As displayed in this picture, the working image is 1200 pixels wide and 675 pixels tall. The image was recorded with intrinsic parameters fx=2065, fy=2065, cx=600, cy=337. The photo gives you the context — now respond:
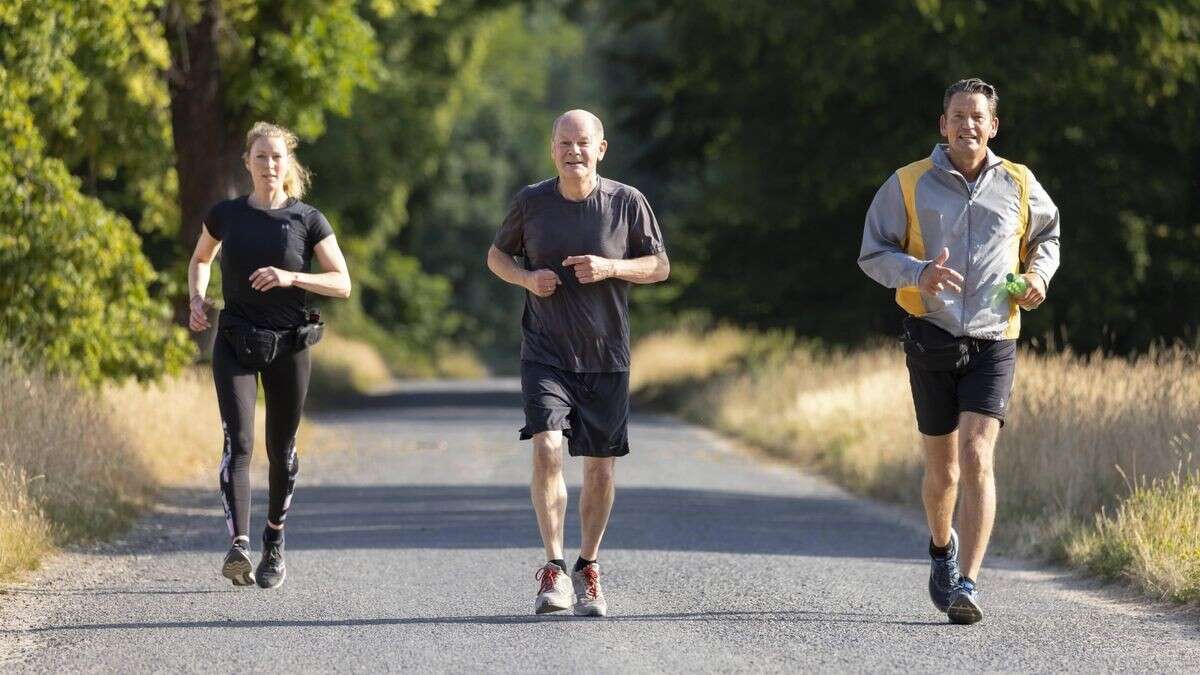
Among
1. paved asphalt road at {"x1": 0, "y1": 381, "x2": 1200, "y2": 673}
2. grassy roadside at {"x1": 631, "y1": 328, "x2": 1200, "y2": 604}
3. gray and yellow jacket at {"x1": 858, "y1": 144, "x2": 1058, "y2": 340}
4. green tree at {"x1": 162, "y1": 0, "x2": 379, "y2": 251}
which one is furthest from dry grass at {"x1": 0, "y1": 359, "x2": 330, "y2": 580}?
grassy roadside at {"x1": 631, "y1": 328, "x2": 1200, "y2": 604}

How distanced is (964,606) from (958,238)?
4.74ft

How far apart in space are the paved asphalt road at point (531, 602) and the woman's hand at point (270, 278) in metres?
1.34

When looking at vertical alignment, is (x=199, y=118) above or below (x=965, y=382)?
above

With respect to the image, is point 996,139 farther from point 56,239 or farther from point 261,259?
point 261,259

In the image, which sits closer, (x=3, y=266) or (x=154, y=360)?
(x=3, y=266)

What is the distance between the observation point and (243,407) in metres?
8.86

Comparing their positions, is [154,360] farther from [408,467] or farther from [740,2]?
[740,2]

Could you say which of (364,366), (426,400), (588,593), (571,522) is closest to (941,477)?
(588,593)

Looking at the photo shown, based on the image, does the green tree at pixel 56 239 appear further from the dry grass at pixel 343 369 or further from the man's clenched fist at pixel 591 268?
the dry grass at pixel 343 369

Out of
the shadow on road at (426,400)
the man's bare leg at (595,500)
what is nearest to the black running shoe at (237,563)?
the man's bare leg at (595,500)

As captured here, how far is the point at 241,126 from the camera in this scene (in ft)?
65.4

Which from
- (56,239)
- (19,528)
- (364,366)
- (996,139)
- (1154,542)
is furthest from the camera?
(364,366)

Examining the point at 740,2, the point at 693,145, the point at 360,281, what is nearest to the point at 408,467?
the point at 740,2

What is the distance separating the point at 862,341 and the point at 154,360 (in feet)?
41.2
